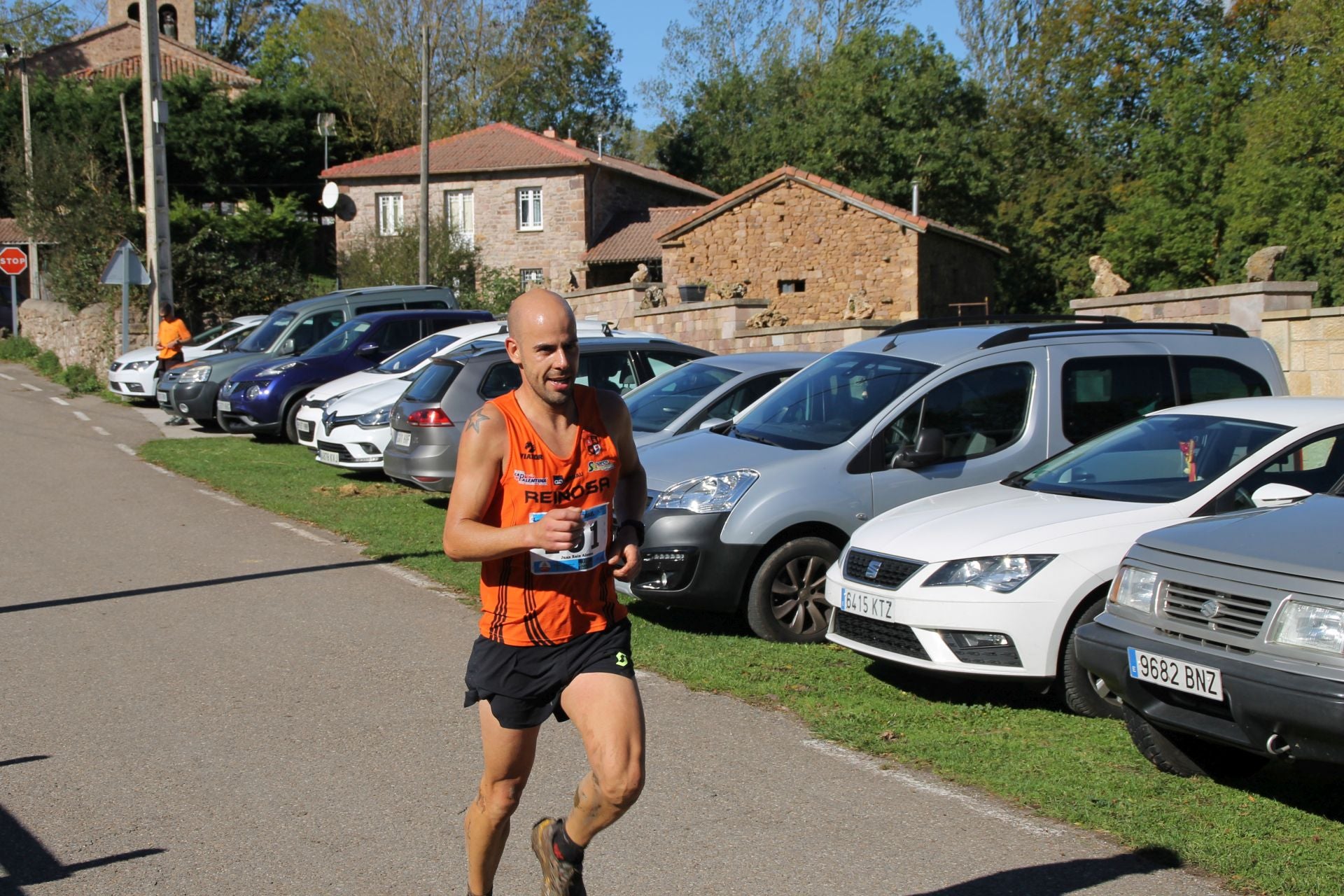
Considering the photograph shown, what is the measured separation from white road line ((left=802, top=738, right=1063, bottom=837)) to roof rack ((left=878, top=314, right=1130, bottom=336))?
4.08m

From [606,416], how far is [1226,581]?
253cm

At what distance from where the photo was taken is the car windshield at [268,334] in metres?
20.8

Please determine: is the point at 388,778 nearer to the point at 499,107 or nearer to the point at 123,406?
the point at 123,406

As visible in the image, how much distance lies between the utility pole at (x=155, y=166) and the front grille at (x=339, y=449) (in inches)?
413

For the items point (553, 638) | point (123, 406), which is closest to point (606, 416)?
point (553, 638)

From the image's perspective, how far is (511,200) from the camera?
163 ft

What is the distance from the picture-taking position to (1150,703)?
204 inches

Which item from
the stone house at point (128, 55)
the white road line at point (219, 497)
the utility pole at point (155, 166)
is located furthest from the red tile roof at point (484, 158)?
the white road line at point (219, 497)

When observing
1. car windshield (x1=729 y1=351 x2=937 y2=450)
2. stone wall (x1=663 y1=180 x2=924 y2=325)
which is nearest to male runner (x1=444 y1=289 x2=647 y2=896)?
Answer: car windshield (x1=729 y1=351 x2=937 y2=450)

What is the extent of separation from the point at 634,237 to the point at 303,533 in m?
38.1

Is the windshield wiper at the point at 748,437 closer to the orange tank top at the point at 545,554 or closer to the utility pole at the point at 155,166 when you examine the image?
the orange tank top at the point at 545,554

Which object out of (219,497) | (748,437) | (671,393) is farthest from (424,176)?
(748,437)

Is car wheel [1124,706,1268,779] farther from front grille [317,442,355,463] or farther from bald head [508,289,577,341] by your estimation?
front grille [317,442,355,463]

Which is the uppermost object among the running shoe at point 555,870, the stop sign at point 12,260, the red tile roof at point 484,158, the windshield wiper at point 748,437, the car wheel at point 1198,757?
the red tile roof at point 484,158
